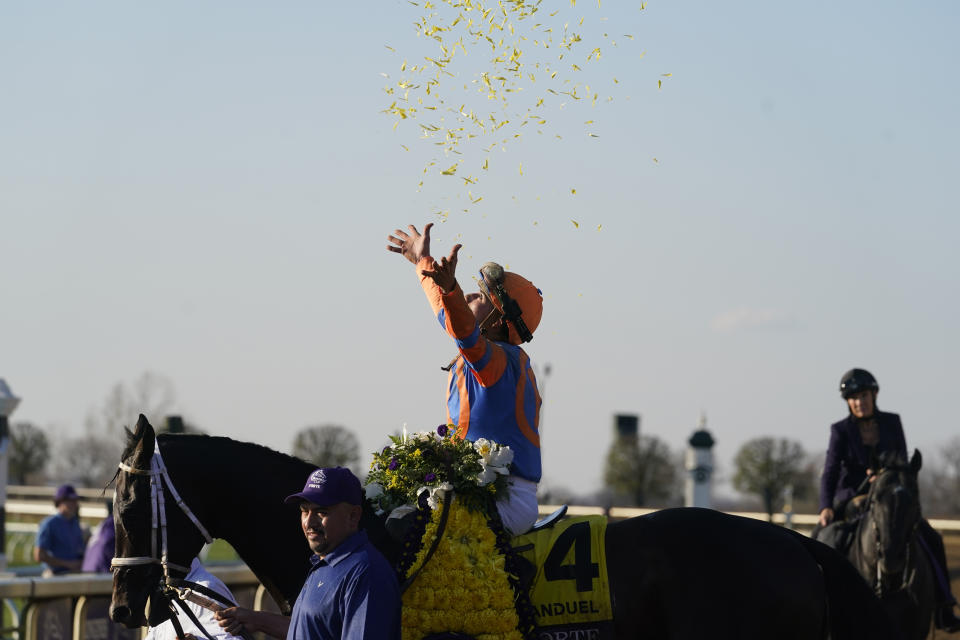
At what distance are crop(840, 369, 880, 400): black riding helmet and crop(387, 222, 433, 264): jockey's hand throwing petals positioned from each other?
520 cm

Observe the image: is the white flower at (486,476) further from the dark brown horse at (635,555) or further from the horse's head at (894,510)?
the horse's head at (894,510)

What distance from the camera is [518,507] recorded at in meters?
4.88

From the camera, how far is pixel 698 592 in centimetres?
471

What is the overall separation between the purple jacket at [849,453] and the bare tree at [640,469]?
34419 mm

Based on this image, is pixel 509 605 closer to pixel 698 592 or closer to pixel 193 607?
pixel 698 592

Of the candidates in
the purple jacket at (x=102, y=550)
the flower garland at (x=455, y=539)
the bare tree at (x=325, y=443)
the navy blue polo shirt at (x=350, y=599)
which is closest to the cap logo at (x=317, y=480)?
the navy blue polo shirt at (x=350, y=599)

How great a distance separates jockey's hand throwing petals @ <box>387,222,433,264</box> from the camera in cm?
487

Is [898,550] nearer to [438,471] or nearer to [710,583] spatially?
[710,583]

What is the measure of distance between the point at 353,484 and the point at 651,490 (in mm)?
40262

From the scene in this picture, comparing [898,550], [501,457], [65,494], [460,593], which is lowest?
[898,550]

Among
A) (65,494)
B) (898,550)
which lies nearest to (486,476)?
(898,550)

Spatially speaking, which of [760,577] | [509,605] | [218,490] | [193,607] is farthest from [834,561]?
[193,607]

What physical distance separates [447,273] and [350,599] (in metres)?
1.26

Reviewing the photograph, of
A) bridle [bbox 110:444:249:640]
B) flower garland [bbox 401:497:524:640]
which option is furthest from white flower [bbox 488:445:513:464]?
bridle [bbox 110:444:249:640]
